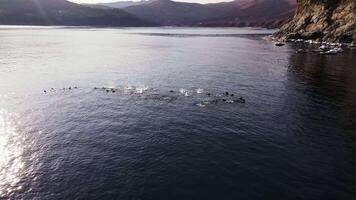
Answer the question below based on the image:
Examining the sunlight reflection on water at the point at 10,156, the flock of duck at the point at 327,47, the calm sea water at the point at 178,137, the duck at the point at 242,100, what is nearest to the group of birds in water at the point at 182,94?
the duck at the point at 242,100

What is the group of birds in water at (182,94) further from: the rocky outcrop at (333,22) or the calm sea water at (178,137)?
the rocky outcrop at (333,22)

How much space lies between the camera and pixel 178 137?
47.7m

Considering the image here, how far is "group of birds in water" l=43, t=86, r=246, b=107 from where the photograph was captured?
216 ft

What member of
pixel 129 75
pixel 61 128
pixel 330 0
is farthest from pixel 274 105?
pixel 330 0

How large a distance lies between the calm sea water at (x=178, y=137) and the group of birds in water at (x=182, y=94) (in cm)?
25

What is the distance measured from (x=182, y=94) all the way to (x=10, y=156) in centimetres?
3851

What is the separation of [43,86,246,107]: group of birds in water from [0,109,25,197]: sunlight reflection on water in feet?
76.6

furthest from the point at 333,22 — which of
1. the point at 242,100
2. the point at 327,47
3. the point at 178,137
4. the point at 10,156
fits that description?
the point at 10,156

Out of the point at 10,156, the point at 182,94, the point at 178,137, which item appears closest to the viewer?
→ the point at 10,156

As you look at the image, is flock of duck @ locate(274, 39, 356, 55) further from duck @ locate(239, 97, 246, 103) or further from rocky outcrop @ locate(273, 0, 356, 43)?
duck @ locate(239, 97, 246, 103)

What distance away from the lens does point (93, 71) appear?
101 m

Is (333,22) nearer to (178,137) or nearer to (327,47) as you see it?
(327,47)

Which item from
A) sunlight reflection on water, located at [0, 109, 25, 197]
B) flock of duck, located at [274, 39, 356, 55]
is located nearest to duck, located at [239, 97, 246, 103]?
sunlight reflection on water, located at [0, 109, 25, 197]

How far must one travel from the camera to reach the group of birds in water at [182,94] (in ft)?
216
